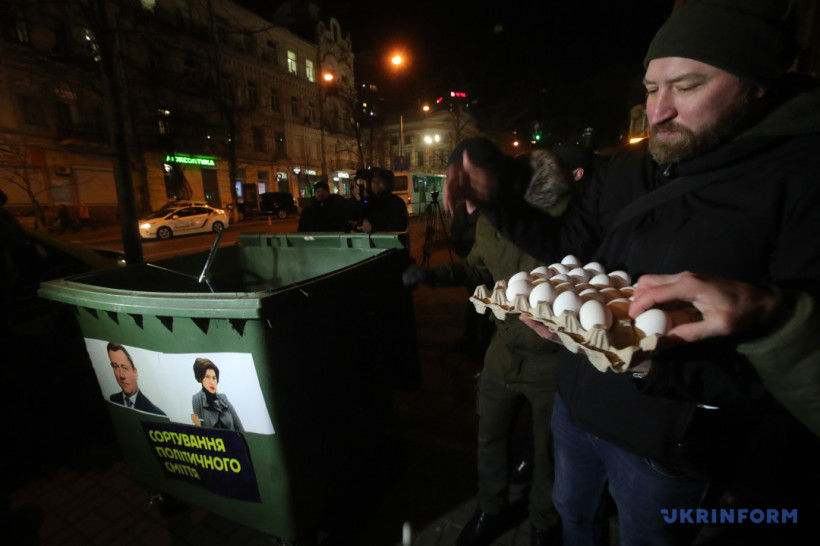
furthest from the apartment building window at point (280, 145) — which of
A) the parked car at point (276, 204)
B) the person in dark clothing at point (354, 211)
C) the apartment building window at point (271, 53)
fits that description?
the person in dark clothing at point (354, 211)

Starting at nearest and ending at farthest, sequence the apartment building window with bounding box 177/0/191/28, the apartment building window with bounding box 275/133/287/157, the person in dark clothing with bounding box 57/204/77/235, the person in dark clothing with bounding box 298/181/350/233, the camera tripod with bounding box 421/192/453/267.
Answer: the person in dark clothing with bounding box 298/181/350/233 → the camera tripod with bounding box 421/192/453/267 → the person in dark clothing with bounding box 57/204/77/235 → the apartment building window with bounding box 177/0/191/28 → the apartment building window with bounding box 275/133/287/157

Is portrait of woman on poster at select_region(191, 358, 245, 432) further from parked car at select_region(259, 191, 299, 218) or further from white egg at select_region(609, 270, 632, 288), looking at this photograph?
parked car at select_region(259, 191, 299, 218)

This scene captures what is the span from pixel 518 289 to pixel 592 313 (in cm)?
30

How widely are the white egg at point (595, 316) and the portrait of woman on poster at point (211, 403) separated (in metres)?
1.63

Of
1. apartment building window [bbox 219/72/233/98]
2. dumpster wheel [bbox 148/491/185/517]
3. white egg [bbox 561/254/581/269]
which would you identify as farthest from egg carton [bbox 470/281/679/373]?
apartment building window [bbox 219/72/233/98]

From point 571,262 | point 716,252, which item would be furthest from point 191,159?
point 716,252

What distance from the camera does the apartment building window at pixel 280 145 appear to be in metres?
32.8

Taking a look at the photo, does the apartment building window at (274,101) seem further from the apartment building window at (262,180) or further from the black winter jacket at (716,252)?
the black winter jacket at (716,252)

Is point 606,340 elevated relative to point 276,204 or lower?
elevated

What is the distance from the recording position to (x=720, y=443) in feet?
3.67

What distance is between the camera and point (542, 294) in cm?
120

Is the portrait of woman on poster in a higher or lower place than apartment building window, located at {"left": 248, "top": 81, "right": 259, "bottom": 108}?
lower

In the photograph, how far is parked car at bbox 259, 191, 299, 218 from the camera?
1021 inches

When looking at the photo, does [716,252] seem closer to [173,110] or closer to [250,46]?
[173,110]
